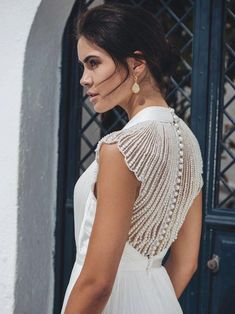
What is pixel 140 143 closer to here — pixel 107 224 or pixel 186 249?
pixel 107 224

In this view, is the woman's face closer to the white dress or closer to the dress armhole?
the white dress

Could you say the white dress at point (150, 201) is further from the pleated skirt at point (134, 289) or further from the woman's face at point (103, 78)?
the woman's face at point (103, 78)

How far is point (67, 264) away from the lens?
4.16m

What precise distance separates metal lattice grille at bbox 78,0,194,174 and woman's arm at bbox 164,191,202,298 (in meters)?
1.45

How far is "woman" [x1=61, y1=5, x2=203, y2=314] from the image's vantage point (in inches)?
81.3

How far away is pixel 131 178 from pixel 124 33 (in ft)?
1.54

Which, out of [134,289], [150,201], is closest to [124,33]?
[150,201]

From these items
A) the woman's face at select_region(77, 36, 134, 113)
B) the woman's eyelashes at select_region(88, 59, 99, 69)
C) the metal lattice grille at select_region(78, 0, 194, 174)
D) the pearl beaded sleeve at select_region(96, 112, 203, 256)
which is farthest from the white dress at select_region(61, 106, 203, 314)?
the metal lattice grille at select_region(78, 0, 194, 174)

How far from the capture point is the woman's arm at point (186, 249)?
8.35ft

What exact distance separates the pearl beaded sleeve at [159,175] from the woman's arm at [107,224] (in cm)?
4

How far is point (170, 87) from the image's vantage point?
3.98 meters

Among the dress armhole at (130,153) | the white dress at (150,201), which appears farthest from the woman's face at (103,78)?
the dress armhole at (130,153)

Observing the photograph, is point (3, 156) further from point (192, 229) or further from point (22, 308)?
point (192, 229)

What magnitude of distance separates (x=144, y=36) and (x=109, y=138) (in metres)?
0.37
